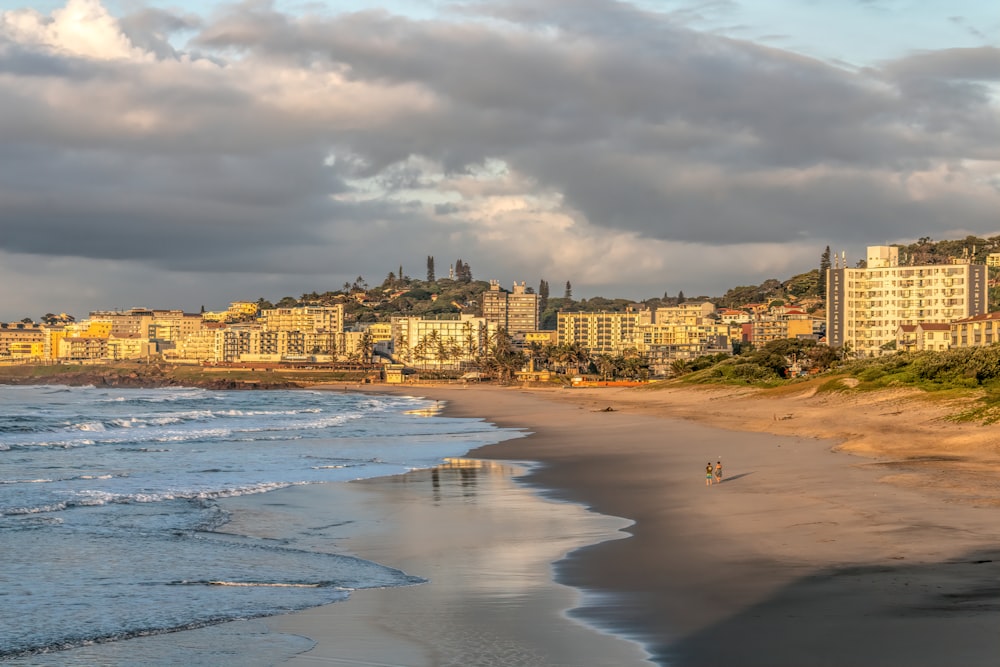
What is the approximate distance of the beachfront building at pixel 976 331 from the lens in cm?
11665

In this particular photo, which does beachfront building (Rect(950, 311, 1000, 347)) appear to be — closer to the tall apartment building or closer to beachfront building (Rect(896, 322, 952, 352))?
beachfront building (Rect(896, 322, 952, 352))

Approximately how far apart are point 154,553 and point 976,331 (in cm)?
11811

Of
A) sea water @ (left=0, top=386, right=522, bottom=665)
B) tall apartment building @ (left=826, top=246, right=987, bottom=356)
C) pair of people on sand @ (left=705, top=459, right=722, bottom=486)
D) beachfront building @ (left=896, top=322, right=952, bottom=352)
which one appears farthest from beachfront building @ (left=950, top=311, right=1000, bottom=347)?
pair of people on sand @ (left=705, top=459, right=722, bottom=486)

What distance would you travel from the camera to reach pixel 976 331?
12062 centimetres

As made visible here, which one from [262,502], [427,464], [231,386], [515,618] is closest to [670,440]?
[427,464]

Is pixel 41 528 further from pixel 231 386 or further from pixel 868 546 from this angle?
pixel 231 386

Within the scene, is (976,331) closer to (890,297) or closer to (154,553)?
(890,297)

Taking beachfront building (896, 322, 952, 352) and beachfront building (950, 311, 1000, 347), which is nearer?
beachfront building (950, 311, 1000, 347)

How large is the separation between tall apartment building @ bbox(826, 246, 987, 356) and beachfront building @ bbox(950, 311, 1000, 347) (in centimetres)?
2280

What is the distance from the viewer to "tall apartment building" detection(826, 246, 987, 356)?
149000 mm

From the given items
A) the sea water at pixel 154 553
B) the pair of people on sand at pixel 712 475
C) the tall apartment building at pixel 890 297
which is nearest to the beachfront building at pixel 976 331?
the tall apartment building at pixel 890 297

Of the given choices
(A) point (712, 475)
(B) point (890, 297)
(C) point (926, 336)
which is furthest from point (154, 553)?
(B) point (890, 297)

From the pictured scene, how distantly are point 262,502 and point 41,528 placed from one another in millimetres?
6078

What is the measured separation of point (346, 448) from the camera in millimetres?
45688
